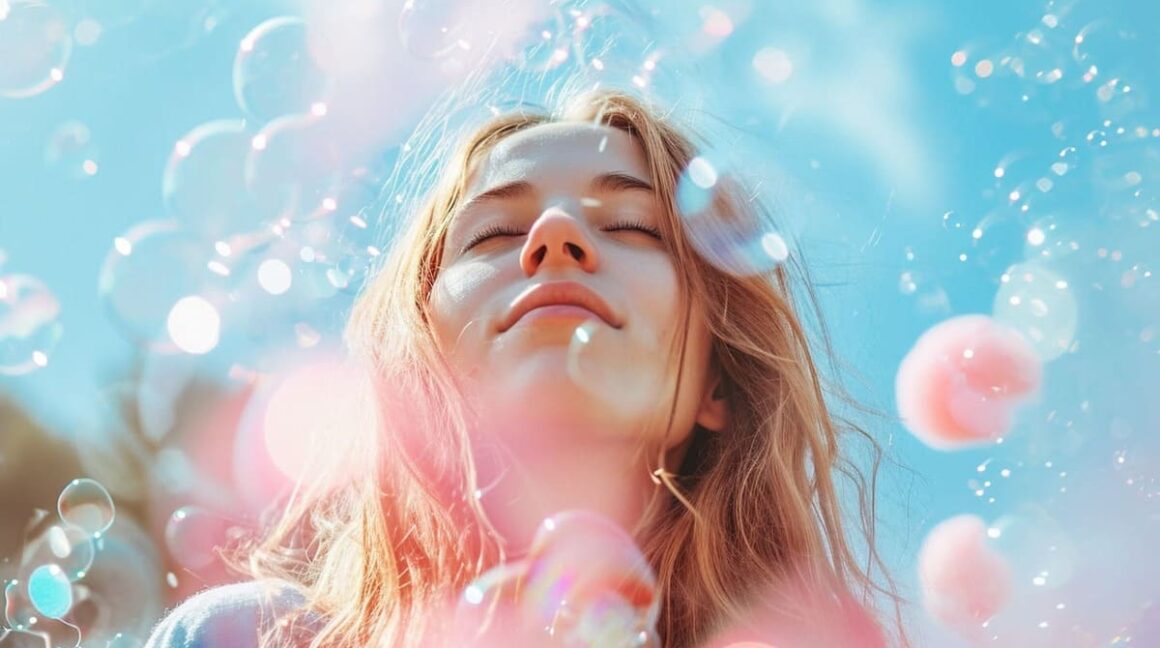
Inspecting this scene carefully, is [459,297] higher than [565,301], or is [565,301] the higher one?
[459,297]

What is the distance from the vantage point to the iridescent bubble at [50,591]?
281 centimetres

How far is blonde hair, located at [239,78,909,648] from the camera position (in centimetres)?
167

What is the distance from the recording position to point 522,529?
168 cm

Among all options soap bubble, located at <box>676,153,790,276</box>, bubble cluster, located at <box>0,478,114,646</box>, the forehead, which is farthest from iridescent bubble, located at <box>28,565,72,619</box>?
soap bubble, located at <box>676,153,790,276</box>

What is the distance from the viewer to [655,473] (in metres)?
1.75

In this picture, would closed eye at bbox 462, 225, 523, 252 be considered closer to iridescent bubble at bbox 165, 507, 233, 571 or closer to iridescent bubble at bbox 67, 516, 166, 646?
iridescent bubble at bbox 165, 507, 233, 571

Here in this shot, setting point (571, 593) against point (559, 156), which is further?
point (559, 156)

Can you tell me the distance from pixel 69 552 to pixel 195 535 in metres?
0.63

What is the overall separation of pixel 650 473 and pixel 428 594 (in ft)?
1.45

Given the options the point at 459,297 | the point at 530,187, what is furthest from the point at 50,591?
the point at 530,187

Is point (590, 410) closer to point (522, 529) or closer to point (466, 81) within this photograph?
point (522, 529)

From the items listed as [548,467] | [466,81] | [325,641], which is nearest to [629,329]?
[548,467]

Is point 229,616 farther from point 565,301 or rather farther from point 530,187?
point 530,187

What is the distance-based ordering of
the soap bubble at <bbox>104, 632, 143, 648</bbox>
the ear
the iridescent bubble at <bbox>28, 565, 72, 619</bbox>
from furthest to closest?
the iridescent bubble at <bbox>28, 565, 72, 619</bbox>, the soap bubble at <bbox>104, 632, 143, 648</bbox>, the ear
